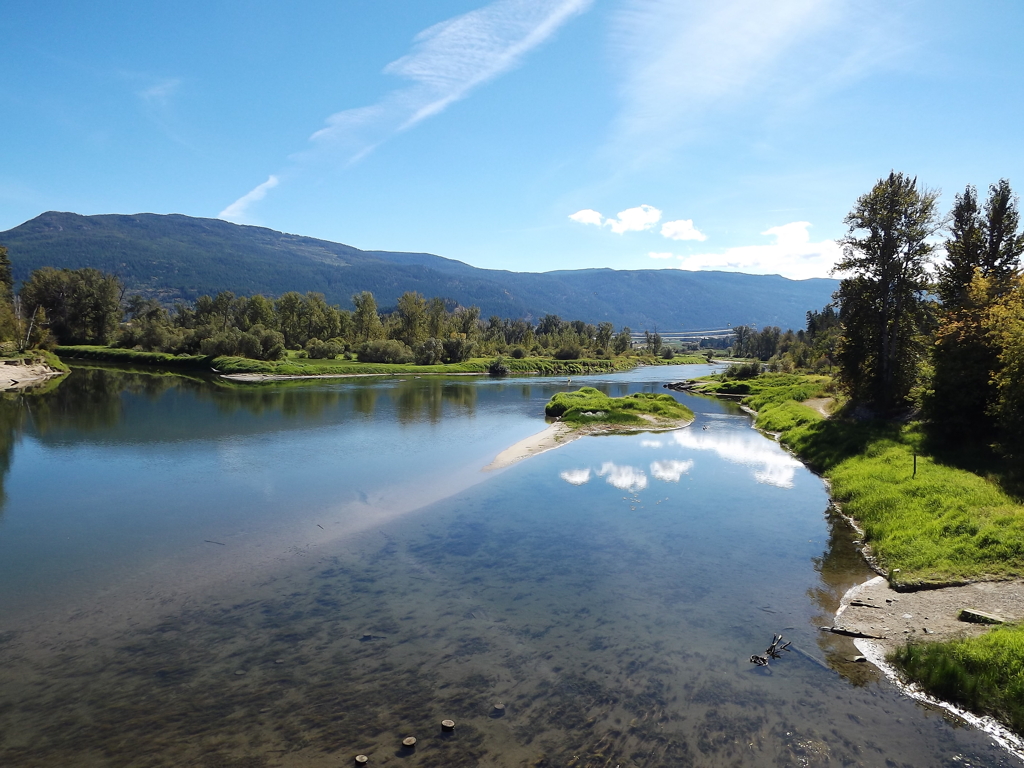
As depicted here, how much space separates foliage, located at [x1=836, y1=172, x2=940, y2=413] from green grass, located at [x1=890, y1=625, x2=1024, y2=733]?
27.7m

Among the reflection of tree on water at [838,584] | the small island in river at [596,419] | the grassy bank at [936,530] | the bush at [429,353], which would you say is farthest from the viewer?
the bush at [429,353]

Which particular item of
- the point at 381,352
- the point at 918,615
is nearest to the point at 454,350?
the point at 381,352

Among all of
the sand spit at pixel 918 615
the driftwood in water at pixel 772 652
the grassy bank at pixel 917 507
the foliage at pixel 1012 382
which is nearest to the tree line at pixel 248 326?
the grassy bank at pixel 917 507

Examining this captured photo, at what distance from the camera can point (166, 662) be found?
11.3m

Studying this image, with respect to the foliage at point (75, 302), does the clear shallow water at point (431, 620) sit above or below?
below

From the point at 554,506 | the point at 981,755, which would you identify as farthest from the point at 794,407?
the point at 981,755

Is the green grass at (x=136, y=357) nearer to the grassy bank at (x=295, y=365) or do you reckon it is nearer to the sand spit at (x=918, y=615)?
the grassy bank at (x=295, y=365)

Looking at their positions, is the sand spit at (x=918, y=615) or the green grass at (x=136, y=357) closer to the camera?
the sand spit at (x=918, y=615)

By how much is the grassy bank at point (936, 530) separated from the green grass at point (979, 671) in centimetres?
2

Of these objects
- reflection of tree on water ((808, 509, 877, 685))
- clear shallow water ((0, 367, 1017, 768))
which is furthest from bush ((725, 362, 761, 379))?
reflection of tree on water ((808, 509, 877, 685))

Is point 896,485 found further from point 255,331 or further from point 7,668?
point 255,331

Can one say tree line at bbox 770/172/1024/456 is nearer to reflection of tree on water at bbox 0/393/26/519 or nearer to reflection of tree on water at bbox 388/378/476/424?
reflection of tree on water at bbox 388/378/476/424

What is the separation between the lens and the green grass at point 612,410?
45.1m

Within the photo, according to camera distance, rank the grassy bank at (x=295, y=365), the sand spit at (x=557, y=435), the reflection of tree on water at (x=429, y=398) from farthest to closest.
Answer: the grassy bank at (x=295, y=365) → the reflection of tree on water at (x=429, y=398) → the sand spit at (x=557, y=435)
